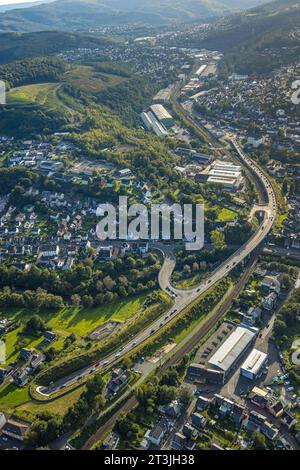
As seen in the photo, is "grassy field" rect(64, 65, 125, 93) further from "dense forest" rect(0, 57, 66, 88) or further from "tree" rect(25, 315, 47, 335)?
"tree" rect(25, 315, 47, 335)

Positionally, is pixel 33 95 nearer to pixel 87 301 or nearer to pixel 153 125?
pixel 153 125

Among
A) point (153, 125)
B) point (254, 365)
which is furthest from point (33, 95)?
point (254, 365)

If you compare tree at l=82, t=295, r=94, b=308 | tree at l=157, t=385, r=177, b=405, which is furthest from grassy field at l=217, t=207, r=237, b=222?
tree at l=157, t=385, r=177, b=405

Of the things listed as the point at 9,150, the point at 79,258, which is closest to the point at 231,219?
the point at 79,258

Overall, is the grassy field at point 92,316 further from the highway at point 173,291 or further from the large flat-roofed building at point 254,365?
the large flat-roofed building at point 254,365

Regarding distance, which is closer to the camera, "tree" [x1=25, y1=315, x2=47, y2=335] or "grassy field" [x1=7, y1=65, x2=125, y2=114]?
"tree" [x1=25, y1=315, x2=47, y2=335]

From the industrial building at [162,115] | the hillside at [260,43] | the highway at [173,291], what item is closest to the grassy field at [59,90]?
the industrial building at [162,115]
